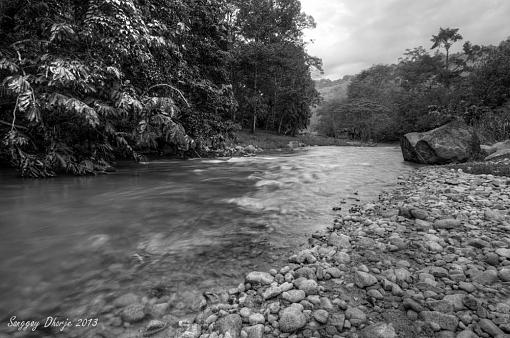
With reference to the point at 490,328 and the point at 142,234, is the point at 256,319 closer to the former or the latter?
the point at 490,328

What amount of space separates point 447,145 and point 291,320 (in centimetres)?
1222

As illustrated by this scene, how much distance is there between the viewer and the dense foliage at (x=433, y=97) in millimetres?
22427

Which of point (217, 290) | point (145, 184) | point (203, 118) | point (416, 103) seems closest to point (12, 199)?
point (145, 184)

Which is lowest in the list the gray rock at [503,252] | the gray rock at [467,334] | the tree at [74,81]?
the gray rock at [467,334]

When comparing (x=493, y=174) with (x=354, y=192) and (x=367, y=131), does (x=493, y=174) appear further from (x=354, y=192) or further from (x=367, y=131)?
(x=367, y=131)

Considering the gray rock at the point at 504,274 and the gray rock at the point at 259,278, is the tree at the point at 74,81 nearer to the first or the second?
the gray rock at the point at 259,278

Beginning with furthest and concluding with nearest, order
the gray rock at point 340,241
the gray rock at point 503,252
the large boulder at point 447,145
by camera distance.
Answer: the large boulder at point 447,145 < the gray rock at point 340,241 < the gray rock at point 503,252

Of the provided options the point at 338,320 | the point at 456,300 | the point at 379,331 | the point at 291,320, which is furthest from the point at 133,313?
the point at 456,300

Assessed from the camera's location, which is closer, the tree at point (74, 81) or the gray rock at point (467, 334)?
the gray rock at point (467, 334)

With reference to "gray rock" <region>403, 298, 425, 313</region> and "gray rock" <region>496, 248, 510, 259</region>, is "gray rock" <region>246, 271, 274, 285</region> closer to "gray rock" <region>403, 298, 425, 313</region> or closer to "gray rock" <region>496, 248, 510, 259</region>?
"gray rock" <region>403, 298, 425, 313</region>

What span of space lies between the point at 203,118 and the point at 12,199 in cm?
1030

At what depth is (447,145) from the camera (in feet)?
37.4

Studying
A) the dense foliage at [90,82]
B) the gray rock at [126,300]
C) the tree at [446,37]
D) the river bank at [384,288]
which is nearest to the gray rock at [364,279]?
the river bank at [384,288]

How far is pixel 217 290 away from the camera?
2.63 meters
